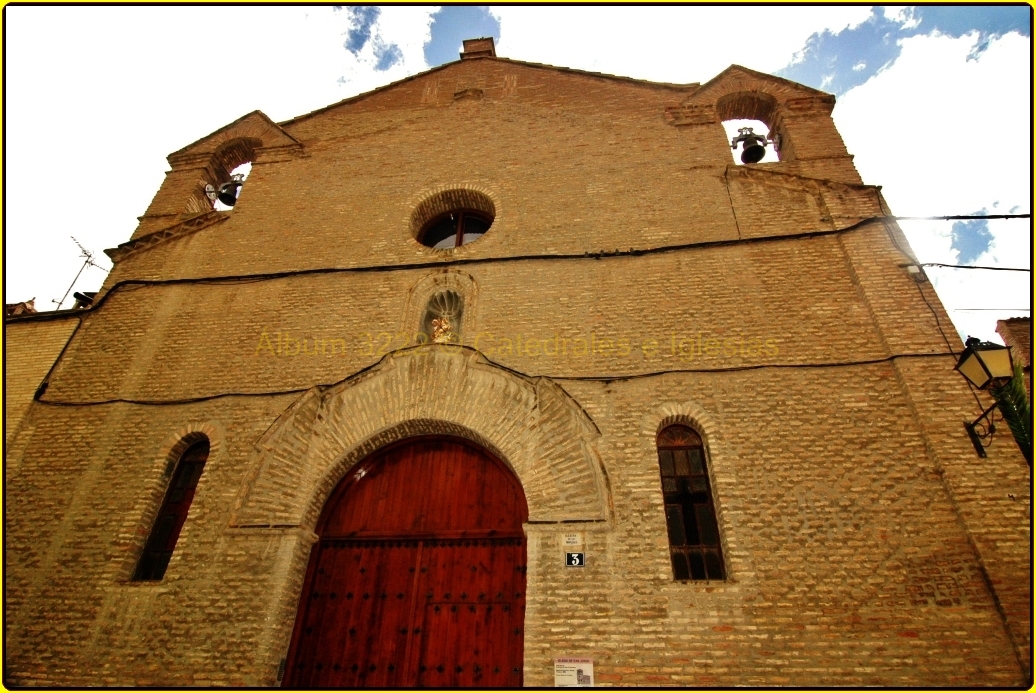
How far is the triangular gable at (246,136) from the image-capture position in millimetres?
8680

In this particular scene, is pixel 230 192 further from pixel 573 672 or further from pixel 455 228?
pixel 573 672

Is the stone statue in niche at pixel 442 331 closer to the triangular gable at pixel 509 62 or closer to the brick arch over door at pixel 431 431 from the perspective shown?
the brick arch over door at pixel 431 431

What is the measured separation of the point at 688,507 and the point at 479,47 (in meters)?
8.72

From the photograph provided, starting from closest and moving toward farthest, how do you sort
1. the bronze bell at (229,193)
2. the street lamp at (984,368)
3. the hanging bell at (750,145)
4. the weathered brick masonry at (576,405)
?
the weathered brick masonry at (576,405) → the street lamp at (984,368) → the hanging bell at (750,145) → the bronze bell at (229,193)

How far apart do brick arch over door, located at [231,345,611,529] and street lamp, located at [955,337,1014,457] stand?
2.99 meters

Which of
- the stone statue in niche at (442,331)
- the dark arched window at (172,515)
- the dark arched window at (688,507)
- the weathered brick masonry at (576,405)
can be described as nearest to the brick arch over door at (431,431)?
the weathered brick masonry at (576,405)

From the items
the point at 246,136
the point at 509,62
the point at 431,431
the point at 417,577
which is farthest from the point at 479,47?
the point at 417,577

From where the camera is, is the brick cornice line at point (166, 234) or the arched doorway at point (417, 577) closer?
the arched doorway at point (417, 577)

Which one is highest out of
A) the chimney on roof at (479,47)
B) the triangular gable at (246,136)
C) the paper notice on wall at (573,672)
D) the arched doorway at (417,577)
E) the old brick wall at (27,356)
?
the chimney on roof at (479,47)

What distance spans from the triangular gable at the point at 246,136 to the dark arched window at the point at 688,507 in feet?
23.7

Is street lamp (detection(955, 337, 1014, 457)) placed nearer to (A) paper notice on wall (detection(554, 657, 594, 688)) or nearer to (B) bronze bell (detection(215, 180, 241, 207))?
(A) paper notice on wall (detection(554, 657, 594, 688))

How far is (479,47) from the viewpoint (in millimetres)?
9922

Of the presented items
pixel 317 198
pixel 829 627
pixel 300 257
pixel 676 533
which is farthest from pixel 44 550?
pixel 829 627

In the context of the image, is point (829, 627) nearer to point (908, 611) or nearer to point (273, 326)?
point (908, 611)
